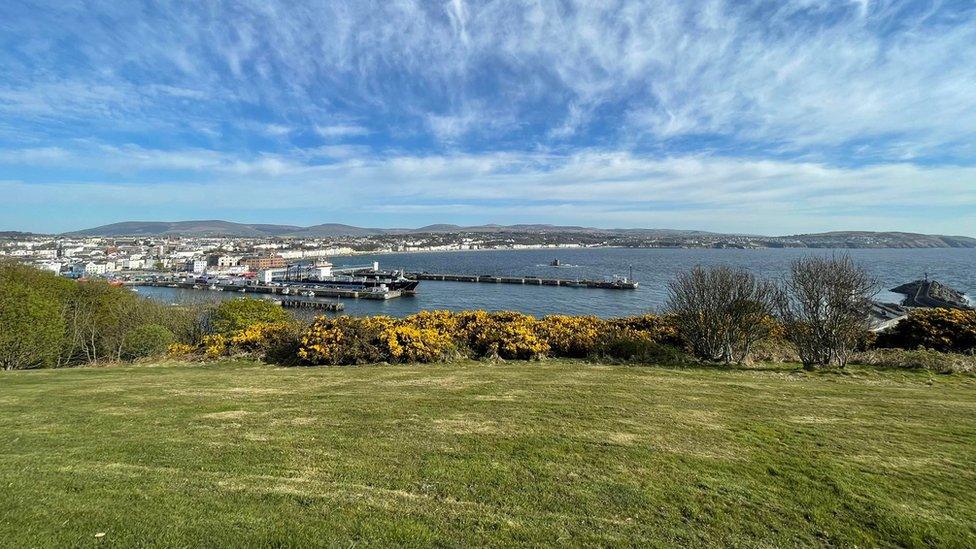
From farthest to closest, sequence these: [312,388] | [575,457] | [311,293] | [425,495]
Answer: [311,293] < [312,388] < [575,457] < [425,495]

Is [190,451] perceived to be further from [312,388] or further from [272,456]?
[312,388]

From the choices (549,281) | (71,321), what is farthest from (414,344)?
(549,281)

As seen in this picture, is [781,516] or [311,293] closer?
[781,516]

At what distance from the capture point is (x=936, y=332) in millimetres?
12859

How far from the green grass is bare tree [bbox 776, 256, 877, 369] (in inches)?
118

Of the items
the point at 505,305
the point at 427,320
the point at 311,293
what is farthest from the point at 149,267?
the point at 427,320

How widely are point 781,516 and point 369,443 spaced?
4.14 metres

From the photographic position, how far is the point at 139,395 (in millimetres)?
8023

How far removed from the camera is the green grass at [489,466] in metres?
3.63

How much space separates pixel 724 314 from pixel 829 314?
2314mm

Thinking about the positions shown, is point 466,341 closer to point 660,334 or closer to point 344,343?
point 344,343

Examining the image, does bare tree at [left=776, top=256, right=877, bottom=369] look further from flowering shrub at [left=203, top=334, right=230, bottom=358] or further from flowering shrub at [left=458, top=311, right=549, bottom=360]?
flowering shrub at [left=203, top=334, right=230, bottom=358]

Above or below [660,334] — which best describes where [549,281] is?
below

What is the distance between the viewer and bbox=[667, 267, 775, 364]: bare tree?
1221 cm
